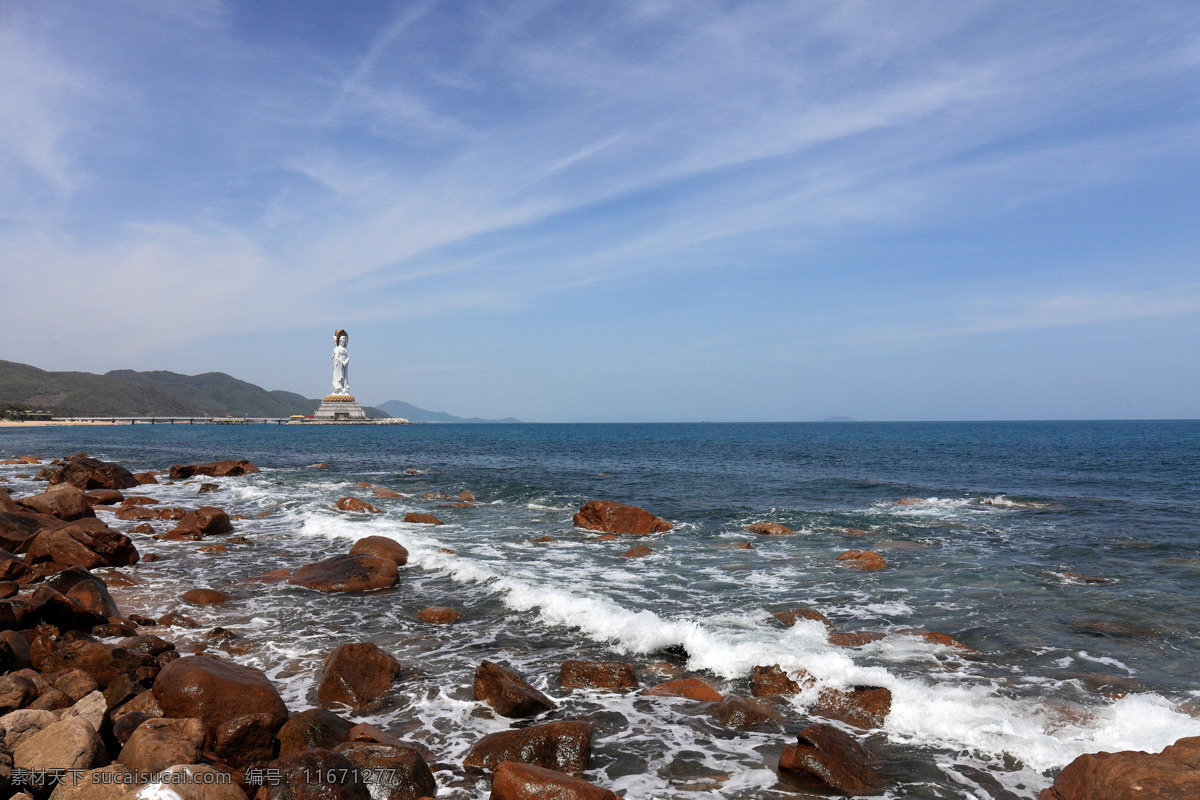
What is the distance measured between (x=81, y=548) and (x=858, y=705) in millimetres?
16689

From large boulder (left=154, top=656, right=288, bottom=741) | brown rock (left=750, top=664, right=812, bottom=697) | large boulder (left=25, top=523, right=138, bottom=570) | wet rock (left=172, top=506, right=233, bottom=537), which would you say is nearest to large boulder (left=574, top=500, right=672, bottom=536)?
wet rock (left=172, top=506, right=233, bottom=537)

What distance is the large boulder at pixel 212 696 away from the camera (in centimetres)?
706

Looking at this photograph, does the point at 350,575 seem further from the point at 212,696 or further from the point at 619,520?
the point at 619,520

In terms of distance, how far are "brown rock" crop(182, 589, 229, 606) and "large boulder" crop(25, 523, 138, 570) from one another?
3.83 meters

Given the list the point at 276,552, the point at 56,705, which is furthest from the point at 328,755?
the point at 276,552

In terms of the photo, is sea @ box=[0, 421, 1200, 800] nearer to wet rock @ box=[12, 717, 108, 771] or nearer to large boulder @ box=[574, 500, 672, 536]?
large boulder @ box=[574, 500, 672, 536]

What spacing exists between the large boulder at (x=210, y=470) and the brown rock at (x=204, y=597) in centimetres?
2902

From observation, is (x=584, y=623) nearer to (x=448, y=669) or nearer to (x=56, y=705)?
(x=448, y=669)

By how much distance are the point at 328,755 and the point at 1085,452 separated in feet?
239

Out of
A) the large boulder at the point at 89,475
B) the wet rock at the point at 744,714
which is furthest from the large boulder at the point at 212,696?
the large boulder at the point at 89,475

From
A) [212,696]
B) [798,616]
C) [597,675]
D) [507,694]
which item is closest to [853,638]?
[798,616]

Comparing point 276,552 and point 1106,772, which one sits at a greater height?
point 1106,772

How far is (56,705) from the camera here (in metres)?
6.98

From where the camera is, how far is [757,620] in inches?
472
